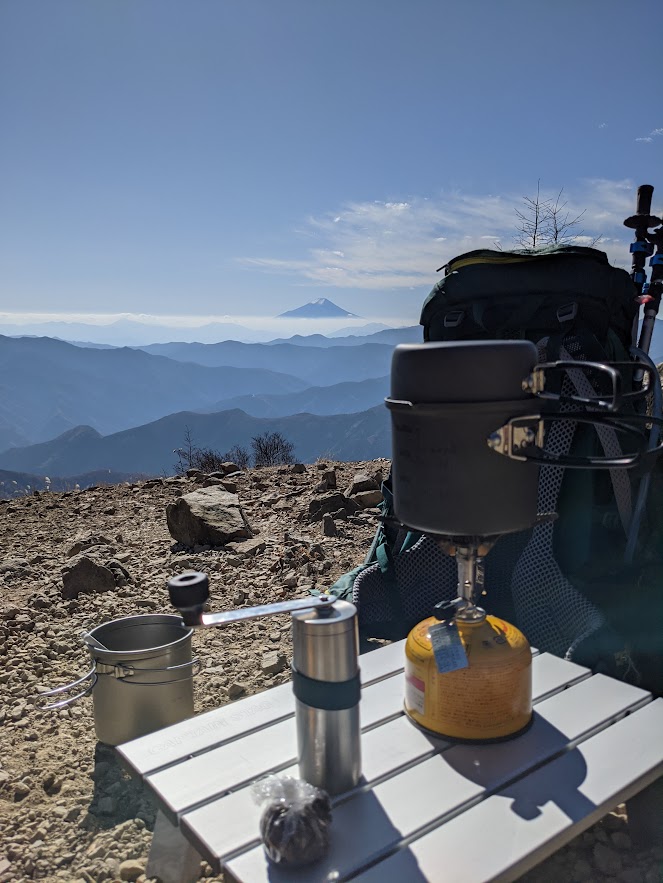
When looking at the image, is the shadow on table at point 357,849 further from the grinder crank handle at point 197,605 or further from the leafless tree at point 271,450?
the leafless tree at point 271,450

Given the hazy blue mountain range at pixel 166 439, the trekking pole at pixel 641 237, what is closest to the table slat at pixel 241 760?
the trekking pole at pixel 641 237

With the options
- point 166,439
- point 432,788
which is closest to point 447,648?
point 432,788

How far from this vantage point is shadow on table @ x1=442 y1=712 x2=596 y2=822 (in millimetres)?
1445

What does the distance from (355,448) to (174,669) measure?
133 m

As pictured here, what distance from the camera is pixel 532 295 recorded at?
2838 millimetres

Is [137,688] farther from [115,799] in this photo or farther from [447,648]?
[447,648]

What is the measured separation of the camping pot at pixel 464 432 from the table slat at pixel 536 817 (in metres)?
0.58

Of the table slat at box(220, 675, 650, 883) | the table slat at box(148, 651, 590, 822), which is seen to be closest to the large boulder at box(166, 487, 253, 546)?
the table slat at box(148, 651, 590, 822)

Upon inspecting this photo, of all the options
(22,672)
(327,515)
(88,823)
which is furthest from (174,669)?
(327,515)

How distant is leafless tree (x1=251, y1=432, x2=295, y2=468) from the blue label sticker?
11.7m

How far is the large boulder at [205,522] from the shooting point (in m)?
4.98

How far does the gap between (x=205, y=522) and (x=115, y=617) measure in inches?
46.7

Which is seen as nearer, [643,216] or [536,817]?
[536,817]

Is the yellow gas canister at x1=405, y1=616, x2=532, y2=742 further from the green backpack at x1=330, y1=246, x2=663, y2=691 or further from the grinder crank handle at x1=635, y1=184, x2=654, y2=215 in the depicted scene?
the grinder crank handle at x1=635, y1=184, x2=654, y2=215
